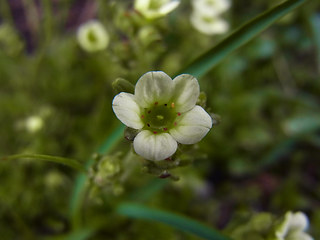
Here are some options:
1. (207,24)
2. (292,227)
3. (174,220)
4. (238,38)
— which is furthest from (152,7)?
(292,227)

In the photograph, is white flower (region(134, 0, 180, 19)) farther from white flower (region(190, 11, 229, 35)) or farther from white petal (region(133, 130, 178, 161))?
white petal (region(133, 130, 178, 161))

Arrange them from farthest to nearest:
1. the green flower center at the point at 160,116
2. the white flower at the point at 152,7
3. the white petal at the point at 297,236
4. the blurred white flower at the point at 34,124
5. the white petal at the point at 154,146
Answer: the blurred white flower at the point at 34,124 < the white flower at the point at 152,7 < the white petal at the point at 297,236 < the green flower center at the point at 160,116 < the white petal at the point at 154,146

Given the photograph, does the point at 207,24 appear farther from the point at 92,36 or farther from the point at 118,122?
the point at 118,122

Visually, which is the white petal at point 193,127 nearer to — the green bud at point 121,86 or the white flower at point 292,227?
the green bud at point 121,86

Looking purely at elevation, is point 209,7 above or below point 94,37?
above

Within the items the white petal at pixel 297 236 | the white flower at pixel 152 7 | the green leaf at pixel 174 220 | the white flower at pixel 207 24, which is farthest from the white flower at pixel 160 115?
the white flower at pixel 207 24

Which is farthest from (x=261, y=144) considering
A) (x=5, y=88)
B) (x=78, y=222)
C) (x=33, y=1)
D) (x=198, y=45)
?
(x=33, y=1)

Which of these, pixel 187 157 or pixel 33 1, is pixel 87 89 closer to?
pixel 33 1
